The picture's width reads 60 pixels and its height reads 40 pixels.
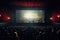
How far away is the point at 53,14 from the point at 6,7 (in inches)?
135

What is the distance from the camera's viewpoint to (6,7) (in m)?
10.7

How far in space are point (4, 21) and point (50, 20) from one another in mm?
3375

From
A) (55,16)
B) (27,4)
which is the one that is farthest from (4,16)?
(55,16)

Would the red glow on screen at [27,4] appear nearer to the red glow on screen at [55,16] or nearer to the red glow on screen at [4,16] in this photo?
the red glow on screen at [4,16]

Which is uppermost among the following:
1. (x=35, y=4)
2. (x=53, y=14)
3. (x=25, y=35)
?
(x=35, y=4)

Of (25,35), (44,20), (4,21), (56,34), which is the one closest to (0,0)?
(4,21)

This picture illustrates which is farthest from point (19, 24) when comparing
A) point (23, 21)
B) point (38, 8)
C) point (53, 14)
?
point (53, 14)

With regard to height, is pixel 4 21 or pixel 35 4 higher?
pixel 35 4

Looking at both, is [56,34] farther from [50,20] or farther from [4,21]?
[4,21]

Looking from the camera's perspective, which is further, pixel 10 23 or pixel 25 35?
pixel 10 23

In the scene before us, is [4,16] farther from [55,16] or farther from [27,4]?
[55,16]

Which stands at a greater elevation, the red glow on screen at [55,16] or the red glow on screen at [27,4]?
the red glow on screen at [27,4]

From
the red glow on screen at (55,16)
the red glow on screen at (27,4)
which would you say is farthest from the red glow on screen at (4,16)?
the red glow on screen at (55,16)

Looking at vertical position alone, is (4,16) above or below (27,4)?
below
